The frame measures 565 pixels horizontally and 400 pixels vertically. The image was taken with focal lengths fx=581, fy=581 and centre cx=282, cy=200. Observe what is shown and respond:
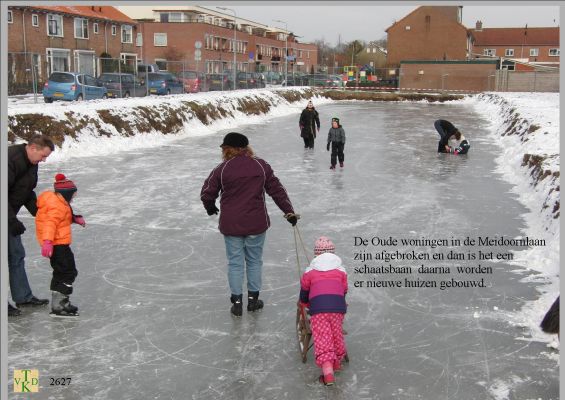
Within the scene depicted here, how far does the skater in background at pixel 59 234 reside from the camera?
523cm

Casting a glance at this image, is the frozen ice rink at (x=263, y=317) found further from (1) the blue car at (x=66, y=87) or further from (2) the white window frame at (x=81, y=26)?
(2) the white window frame at (x=81, y=26)

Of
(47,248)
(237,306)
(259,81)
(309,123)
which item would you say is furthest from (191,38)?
(47,248)

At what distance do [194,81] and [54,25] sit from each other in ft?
48.9

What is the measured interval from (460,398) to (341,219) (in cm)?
532

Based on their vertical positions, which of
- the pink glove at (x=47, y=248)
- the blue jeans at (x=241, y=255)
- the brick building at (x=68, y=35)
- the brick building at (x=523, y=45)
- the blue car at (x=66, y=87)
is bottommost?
the blue jeans at (x=241, y=255)

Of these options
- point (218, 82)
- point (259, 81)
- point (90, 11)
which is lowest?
point (218, 82)

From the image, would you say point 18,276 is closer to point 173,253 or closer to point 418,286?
point 173,253

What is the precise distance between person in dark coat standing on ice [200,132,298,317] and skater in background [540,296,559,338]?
250 cm

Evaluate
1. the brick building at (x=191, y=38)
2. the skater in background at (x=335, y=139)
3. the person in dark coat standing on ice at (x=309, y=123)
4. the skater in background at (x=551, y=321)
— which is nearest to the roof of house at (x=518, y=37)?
the brick building at (x=191, y=38)

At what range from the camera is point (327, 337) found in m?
4.43

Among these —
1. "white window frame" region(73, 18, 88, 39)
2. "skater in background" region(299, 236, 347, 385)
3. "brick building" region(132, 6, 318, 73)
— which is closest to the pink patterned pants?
"skater in background" region(299, 236, 347, 385)

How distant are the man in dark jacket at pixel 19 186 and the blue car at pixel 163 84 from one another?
29.7 metres

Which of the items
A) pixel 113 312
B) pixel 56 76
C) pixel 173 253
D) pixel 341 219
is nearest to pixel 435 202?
pixel 341 219

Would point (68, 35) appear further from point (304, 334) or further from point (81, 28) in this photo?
point (304, 334)
